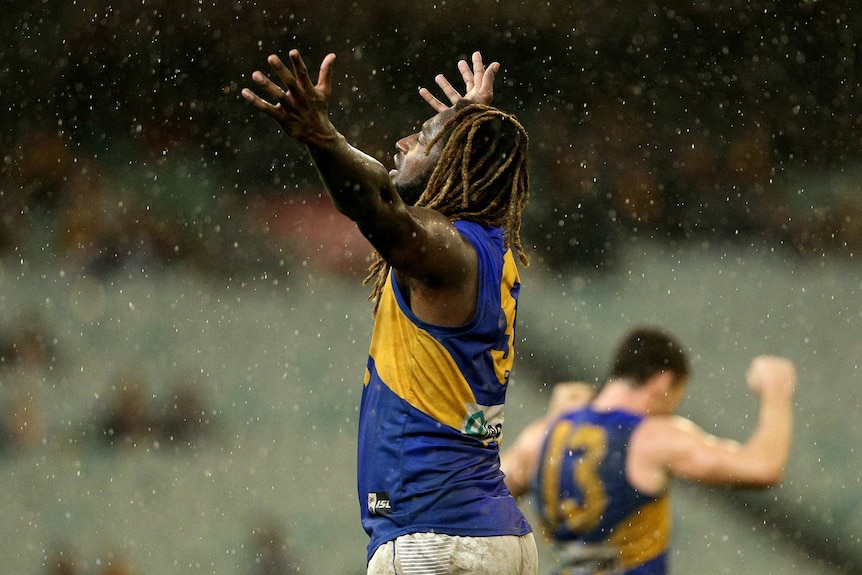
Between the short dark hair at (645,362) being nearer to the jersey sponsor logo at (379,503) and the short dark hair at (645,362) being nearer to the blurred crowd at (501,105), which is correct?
the jersey sponsor logo at (379,503)

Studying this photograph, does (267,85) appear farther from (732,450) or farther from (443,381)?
(732,450)

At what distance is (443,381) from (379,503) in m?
0.29

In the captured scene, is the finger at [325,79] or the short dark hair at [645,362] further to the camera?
the short dark hair at [645,362]

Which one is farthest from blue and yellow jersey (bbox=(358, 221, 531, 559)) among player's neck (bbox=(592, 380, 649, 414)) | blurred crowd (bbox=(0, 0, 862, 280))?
blurred crowd (bbox=(0, 0, 862, 280))

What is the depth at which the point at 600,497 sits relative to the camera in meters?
3.95

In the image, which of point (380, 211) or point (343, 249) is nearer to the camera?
point (380, 211)

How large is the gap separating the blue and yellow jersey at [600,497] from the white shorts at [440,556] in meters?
1.68

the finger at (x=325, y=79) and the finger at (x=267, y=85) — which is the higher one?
the finger at (x=325, y=79)

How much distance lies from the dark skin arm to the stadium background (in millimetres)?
4705

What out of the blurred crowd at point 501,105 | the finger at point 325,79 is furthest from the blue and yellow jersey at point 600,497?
the blurred crowd at point 501,105

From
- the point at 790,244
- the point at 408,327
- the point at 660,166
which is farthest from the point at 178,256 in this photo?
the point at 408,327

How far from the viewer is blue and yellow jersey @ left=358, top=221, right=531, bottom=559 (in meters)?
2.26

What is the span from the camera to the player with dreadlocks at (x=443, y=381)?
7.26 feet

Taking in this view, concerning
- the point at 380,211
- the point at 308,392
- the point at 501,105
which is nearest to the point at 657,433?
the point at 380,211
